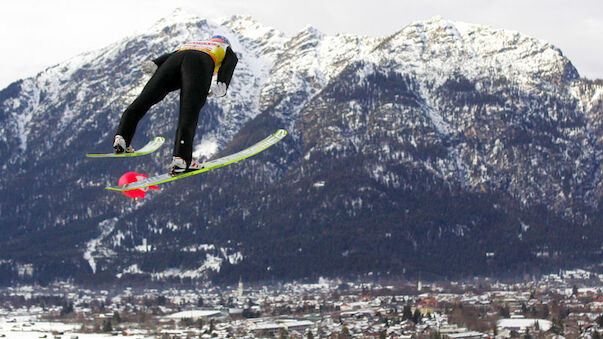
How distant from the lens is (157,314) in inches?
6284

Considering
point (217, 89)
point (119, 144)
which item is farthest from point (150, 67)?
point (119, 144)

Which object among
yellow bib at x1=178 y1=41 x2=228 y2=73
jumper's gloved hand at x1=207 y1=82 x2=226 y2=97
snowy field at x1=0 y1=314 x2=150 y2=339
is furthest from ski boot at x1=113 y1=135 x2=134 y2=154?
snowy field at x1=0 y1=314 x2=150 y2=339

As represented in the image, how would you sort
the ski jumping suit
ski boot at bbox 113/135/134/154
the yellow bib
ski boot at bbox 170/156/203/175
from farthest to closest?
ski boot at bbox 113/135/134/154
the yellow bib
ski boot at bbox 170/156/203/175
the ski jumping suit

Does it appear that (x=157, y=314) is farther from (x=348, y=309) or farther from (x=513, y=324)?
(x=513, y=324)

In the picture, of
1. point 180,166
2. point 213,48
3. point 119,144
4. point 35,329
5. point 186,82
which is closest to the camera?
point 186,82

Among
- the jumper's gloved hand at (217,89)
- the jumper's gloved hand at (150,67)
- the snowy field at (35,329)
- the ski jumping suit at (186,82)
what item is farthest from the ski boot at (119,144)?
the snowy field at (35,329)

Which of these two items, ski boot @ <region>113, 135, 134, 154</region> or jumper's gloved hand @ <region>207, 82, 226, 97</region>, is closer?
jumper's gloved hand @ <region>207, 82, 226, 97</region>

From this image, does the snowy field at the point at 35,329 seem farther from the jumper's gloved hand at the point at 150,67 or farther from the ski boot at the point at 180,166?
the jumper's gloved hand at the point at 150,67

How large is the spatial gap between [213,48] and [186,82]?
90 centimetres

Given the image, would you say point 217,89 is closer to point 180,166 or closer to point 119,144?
point 180,166

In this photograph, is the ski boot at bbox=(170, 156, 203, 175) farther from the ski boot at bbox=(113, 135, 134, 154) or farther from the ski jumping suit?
the ski boot at bbox=(113, 135, 134, 154)

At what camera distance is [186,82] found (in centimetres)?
1380

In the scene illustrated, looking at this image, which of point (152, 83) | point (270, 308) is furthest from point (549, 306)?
point (152, 83)

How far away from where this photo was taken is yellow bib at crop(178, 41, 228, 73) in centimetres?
1430
